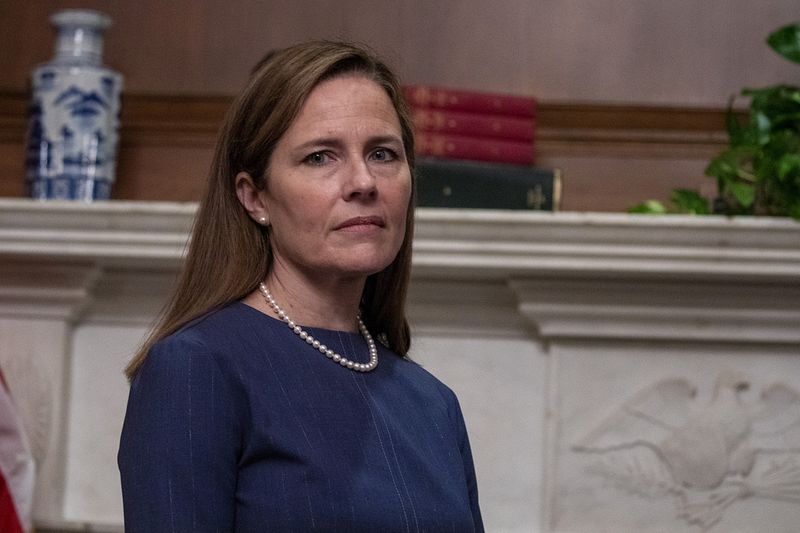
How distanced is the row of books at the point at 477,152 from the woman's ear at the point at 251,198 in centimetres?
115

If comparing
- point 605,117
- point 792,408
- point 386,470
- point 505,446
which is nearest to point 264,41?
point 605,117

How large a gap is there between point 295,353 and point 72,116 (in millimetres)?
1553

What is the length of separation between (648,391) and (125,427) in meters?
1.67

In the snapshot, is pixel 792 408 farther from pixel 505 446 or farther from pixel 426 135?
pixel 426 135

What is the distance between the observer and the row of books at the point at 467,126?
2744 mm

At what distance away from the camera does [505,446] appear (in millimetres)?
2850

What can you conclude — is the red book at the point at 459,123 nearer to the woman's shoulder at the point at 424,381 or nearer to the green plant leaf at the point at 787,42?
the green plant leaf at the point at 787,42

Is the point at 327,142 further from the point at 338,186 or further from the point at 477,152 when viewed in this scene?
the point at 477,152

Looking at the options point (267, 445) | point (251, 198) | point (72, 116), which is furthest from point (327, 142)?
point (72, 116)

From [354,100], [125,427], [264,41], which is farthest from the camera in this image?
[264,41]

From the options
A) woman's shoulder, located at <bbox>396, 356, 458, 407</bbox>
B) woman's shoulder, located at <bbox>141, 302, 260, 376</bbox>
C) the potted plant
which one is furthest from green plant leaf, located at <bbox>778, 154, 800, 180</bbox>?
woman's shoulder, located at <bbox>141, 302, 260, 376</bbox>

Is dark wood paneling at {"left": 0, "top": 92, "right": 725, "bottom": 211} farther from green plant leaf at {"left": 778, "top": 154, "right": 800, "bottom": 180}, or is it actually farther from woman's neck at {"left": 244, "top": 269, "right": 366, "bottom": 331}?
woman's neck at {"left": 244, "top": 269, "right": 366, "bottom": 331}

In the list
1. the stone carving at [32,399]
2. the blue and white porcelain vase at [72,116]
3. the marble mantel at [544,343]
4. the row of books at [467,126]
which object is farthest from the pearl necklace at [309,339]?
the stone carving at [32,399]

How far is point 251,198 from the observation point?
1.54 m
